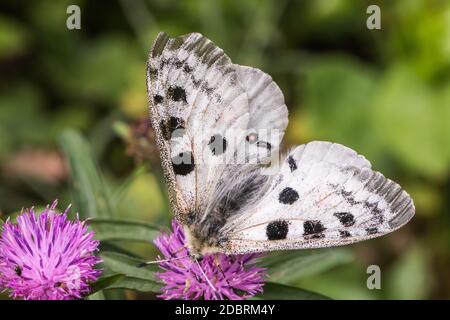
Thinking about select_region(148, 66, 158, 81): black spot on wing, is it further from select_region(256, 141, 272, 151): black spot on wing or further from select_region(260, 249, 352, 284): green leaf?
select_region(260, 249, 352, 284): green leaf

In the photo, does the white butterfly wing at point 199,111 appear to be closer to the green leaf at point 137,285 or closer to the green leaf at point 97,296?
the green leaf at point 137,285

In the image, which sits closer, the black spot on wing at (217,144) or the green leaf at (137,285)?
the green leaf at (137,285)

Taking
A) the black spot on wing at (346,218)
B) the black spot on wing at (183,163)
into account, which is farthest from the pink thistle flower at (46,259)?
the black spot on wing at (346,218)

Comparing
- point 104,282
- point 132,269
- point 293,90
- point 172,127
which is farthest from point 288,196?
point 293,90

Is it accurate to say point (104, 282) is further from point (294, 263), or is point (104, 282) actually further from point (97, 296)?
point (294, 263)

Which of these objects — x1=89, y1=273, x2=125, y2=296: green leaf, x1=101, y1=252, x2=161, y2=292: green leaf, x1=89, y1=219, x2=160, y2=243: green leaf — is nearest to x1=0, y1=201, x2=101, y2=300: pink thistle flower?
x1=89, y1=273, x2=125, y2=296: green leaf

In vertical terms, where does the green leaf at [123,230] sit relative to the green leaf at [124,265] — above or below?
above
